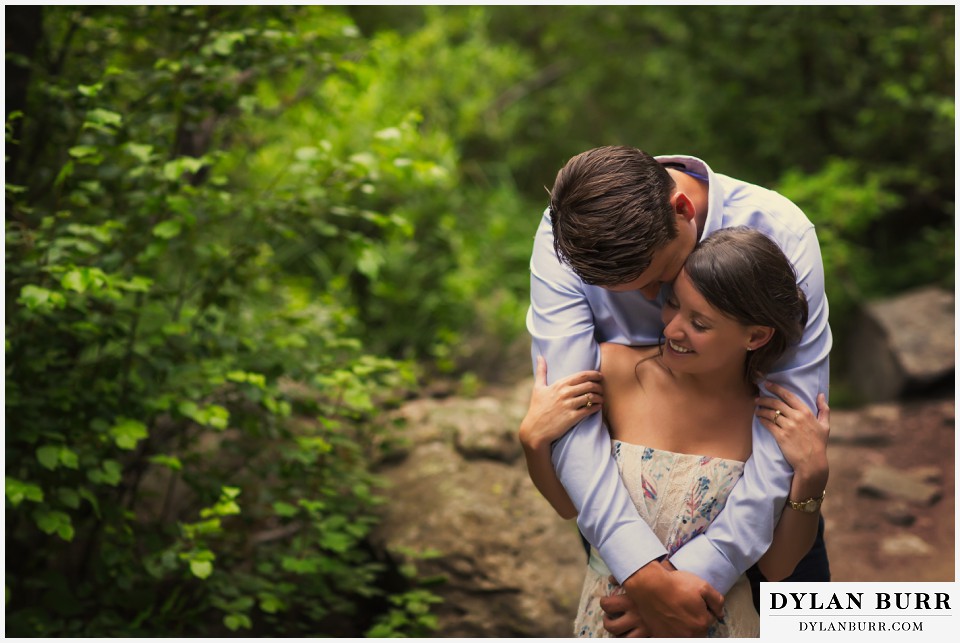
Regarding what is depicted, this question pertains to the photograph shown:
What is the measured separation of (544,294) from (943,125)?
579cm

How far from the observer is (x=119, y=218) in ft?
11.1

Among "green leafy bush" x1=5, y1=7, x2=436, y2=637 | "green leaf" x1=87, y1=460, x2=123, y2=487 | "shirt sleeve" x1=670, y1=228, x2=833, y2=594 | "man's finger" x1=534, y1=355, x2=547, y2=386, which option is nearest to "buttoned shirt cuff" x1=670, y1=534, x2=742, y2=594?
"shirt sleeve" x1=670, y1=228, x2=833, y2=594

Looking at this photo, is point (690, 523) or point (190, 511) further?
point (190, 511)

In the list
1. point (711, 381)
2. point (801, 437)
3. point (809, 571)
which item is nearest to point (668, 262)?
point (711, 381)

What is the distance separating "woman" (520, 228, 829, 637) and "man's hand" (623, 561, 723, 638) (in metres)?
0.10

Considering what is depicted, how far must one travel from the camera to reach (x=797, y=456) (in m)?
2.17

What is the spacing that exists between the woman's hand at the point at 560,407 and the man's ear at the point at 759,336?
1.21 ft

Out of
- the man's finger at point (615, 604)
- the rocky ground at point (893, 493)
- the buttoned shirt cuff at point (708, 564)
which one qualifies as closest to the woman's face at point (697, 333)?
the buttoned shirt cuff at point (708, 564)

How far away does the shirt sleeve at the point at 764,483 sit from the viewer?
2203 mm

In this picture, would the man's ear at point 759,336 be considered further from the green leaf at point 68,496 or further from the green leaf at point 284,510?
the green leaf at point 68,496

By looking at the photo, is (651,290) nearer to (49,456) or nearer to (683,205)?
(683,205)

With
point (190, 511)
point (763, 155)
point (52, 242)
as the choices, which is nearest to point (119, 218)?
point (52, 242)

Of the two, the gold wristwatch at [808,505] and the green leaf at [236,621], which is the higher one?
the gold wristwatch at [808,505]

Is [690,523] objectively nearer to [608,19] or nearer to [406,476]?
[406,476]
